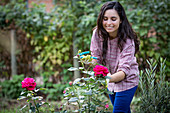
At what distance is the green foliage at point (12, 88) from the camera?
3.91m

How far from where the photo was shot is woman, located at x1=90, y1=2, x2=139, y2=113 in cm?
170

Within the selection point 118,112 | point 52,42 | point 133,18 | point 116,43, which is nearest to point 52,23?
point 52,42

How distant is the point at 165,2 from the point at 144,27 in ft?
1.75

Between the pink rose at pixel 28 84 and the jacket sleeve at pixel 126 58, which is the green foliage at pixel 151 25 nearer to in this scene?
the jacket sleeve at pixel 126 58

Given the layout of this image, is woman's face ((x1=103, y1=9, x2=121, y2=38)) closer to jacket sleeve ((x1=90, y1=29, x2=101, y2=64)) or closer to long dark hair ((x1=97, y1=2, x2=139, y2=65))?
long dark hair ((x1=97, y1=2, x2=139, y2=65))

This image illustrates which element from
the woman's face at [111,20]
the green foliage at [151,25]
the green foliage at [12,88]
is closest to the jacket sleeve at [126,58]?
Result: the woman's face at [111,20]

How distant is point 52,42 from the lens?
3926 millimetres

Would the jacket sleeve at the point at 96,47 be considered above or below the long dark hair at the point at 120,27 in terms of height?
below

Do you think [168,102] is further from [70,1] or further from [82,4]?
[70,1]

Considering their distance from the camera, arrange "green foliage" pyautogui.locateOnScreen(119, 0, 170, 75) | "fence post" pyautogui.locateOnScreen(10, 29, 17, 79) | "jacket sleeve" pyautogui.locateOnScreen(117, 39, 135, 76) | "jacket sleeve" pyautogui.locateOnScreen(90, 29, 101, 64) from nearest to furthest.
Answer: "jacket sleeve" pyautogui.locateOnScreen(117, 39, 135, 76)
"jacket sleeve" pyautogui.locateOnScreen(90, 29, 101, 64)
"green foliage" pyautogui.locateOnScreen(119, 0, 170, 75)
"fence post" pyautogui.locateOnScreen(10, 29, 17, 79)

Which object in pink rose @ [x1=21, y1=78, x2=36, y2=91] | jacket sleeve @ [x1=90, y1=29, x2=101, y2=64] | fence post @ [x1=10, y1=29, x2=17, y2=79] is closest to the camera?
pink rose @ [x1=21, y1=78, x2=36, y2=91]

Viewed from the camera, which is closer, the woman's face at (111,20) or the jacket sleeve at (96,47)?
the woman's face at (111,20)

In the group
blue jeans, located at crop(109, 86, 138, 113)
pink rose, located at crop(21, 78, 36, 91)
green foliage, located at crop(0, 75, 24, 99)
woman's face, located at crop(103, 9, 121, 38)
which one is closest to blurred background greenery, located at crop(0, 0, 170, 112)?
green foliage, located at crop(0, 75, 24, 99)

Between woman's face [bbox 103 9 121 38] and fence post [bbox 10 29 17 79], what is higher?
woman's face [bbox 103 9 121 38]
